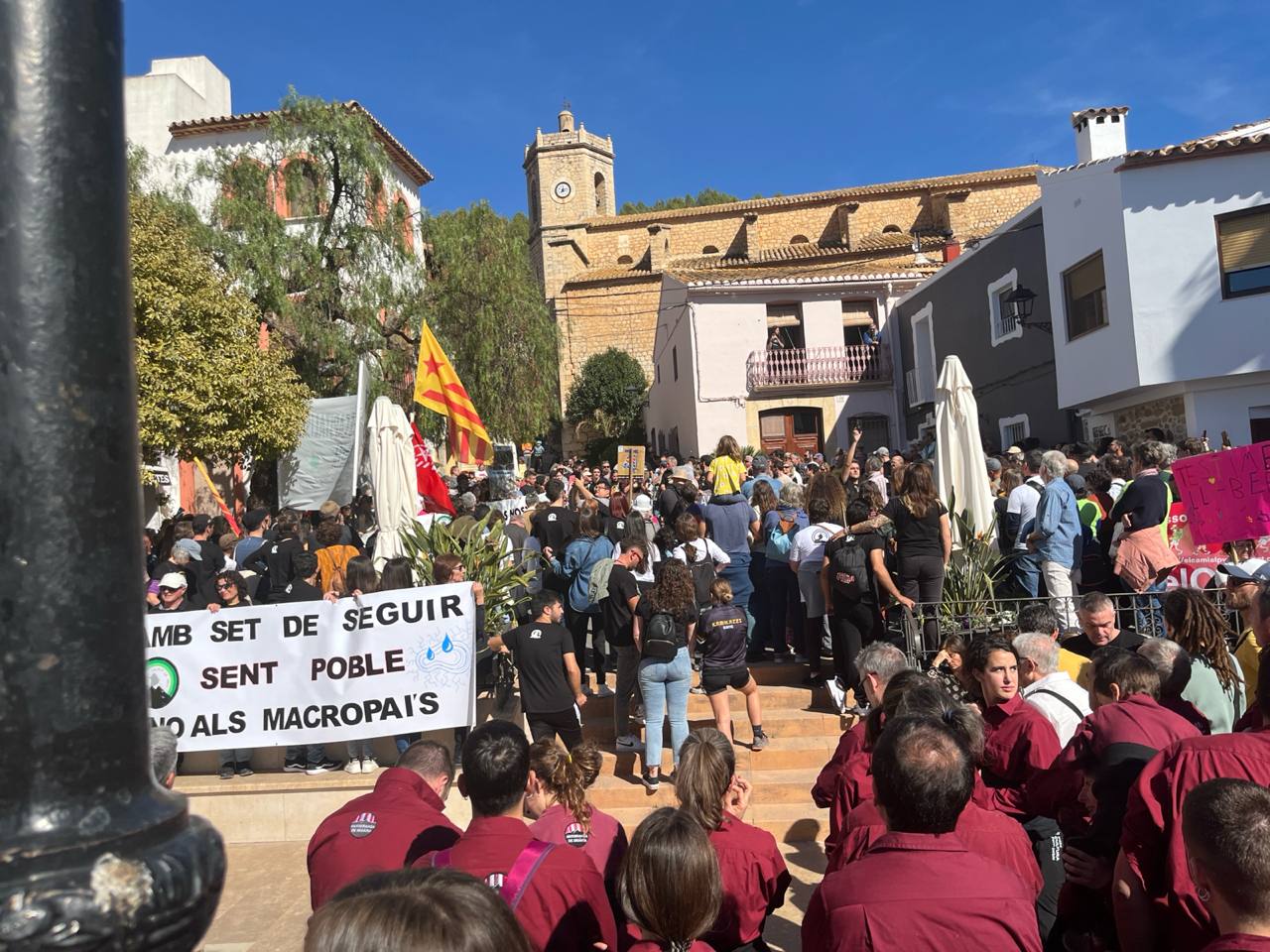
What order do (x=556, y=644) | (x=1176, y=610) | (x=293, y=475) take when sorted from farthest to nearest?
(x=293, y=475) → (x=556, y=644) → (x=1176, y=610)

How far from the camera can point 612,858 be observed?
3.95 metres

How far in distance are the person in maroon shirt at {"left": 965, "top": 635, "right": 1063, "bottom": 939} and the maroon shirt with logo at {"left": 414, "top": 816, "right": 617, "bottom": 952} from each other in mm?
1753

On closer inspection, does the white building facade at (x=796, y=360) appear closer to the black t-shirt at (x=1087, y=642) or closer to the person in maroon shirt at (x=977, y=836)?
the black t-shirt at (x=1087, y=642)

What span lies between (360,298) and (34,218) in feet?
70.0

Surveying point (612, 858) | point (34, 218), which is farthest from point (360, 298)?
point (34, 218)

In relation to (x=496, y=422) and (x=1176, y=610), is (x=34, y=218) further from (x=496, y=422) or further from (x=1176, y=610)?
(x=496, y=422)

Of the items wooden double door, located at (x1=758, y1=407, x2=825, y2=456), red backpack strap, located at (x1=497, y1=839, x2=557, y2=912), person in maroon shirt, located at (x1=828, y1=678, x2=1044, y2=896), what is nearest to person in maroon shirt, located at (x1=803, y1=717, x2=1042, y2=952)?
person in maroon shirt, located at (x1=828, y1=678, x2=1044, y2=896)

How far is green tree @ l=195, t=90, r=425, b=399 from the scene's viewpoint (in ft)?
66.9

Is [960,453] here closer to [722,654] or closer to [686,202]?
[722,654]

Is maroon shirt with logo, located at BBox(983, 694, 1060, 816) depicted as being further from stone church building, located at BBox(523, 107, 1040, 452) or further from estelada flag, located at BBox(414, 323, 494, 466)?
stone church building, located at BBox(523, 107, 1040, 452)

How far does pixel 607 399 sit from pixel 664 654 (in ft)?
131

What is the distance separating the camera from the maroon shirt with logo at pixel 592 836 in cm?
392

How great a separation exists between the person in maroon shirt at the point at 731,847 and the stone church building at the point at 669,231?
3578cm

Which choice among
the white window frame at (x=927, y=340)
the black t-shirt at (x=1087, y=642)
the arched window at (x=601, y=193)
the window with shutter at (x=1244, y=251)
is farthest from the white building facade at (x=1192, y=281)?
the arched window at (x=601, y=193)
